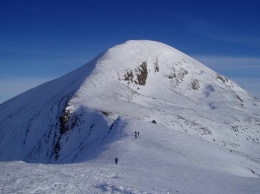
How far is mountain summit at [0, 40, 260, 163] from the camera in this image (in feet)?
161

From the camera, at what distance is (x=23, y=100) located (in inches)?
3147

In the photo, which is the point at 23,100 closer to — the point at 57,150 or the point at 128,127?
the point at 57,150

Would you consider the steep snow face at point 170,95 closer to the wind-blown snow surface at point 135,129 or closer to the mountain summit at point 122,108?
the mountain summit at point 122,108

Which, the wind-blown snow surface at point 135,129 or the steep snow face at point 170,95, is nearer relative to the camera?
the wind-blown snow surface at point 135,129

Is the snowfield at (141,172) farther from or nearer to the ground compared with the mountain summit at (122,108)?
nearer to the ground

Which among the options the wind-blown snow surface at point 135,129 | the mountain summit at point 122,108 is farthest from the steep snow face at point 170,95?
the wind-blown snow surface at point 135,129

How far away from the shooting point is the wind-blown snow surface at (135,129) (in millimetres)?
19016

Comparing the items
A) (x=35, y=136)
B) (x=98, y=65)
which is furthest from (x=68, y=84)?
(x=35, y=136)

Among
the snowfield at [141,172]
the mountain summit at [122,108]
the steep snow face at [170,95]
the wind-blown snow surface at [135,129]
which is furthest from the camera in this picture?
the steep snow face at [170,95]

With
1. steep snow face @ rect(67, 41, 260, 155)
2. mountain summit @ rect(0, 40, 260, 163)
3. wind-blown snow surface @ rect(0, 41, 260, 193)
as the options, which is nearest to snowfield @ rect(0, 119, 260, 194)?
wind-blown snow surface @ rect(0, 41, 260, 193)

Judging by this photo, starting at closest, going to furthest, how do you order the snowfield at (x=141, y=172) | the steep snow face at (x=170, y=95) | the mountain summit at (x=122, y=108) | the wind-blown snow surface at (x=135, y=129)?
1. the snowfield at (x=141, y=172)
2. the wind-blown snow surface at (x=135, y=129)
3. the mountain summit at (x=122, y=108)
4. the steep snow face at (x=170, y=95)

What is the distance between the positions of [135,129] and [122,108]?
15.0 m

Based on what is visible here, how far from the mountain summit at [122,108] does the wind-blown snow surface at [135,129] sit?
23 cm

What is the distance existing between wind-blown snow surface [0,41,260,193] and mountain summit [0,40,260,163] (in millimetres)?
234
